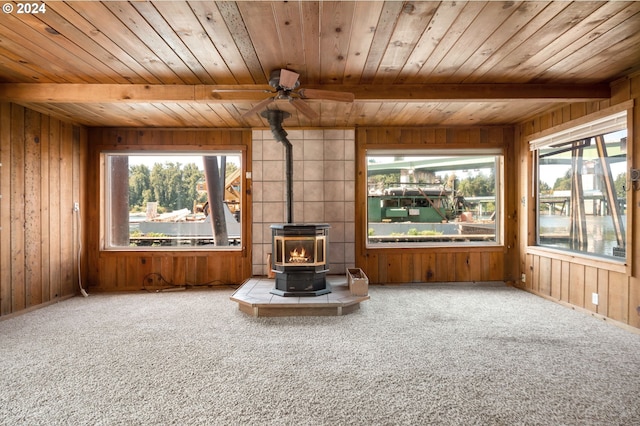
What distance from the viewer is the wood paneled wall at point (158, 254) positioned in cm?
442

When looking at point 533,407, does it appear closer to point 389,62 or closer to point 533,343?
point 533,343

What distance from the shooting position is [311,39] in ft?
7.36

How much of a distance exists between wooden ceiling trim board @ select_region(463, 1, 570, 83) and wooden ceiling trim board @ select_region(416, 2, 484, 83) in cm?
28

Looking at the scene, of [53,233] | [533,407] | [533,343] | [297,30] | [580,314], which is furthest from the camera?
[53,233]

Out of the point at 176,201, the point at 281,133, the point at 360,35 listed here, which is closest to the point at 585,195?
the point at 360,35

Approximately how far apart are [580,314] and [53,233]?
5863mm

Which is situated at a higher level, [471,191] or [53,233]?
[471,191]

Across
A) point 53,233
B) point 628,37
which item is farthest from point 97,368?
point 628,37

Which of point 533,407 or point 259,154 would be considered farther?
point 259,154

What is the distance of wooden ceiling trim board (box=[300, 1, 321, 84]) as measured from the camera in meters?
1.91

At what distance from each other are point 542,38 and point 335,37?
1.43 m

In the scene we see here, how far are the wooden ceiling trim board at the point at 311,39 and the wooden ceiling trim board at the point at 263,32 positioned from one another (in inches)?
7.6

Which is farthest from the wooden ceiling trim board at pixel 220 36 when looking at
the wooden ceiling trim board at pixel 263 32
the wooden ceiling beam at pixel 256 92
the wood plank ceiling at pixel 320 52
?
the wooden ceiling beam at pixel 256 92

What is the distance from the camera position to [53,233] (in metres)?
3.83
